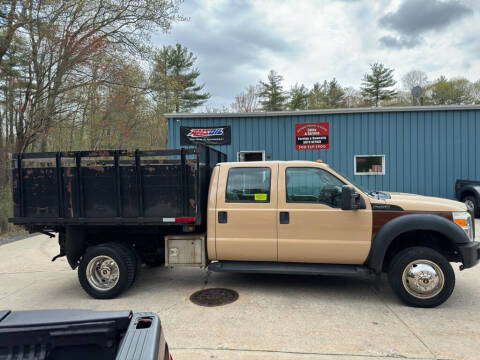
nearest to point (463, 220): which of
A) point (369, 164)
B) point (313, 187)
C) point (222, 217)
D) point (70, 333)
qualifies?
point (313, 187)

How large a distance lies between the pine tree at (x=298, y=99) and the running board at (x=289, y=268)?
32.4m

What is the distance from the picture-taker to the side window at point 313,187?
430 centimetres

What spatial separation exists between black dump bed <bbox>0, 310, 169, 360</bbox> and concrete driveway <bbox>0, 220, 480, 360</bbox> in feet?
4.83

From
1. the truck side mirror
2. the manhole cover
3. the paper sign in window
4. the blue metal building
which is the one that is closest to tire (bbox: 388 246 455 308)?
the truck side mirror

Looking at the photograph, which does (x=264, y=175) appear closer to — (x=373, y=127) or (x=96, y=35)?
(x=373, y=127)

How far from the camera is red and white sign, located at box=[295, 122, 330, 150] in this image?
1171 cm

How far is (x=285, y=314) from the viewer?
12.7 ft

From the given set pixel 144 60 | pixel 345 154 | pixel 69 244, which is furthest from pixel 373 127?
pixel 69 244

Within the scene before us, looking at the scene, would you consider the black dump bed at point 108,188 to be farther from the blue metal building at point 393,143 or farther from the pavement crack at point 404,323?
the blue metal building at point 393,143

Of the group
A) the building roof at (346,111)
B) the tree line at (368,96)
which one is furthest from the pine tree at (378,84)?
the building roof at (346,111)

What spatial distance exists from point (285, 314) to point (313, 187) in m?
1.72

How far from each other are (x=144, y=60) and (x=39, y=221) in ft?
33.8

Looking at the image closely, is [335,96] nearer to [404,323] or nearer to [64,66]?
[64,66]

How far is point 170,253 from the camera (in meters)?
4.67
